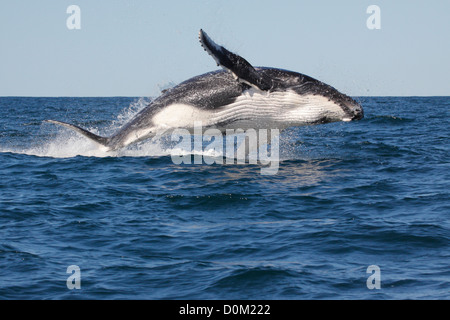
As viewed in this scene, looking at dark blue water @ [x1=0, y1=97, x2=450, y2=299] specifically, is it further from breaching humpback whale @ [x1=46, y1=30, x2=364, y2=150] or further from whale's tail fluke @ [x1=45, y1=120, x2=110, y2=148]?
breaching humpback whale @ [x1=46, y1=30, x2=364, y2=150]

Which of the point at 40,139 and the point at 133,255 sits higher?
the point at 40,139

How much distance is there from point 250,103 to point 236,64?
1.16 m

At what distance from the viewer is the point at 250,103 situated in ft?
47.8

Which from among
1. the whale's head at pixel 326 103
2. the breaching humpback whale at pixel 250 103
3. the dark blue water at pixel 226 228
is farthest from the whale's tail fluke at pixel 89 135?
the whale's head at pixel 326 103

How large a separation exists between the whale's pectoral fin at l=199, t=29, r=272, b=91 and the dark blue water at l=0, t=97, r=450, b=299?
8.29 feet

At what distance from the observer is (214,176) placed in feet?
51.7

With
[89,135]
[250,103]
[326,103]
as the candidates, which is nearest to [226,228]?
[250,103]

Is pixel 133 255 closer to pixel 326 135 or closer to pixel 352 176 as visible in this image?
pixel 352 176

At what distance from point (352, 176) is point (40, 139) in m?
15.6

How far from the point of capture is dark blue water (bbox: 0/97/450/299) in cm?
829

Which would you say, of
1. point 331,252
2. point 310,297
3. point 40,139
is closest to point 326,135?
point 40,139

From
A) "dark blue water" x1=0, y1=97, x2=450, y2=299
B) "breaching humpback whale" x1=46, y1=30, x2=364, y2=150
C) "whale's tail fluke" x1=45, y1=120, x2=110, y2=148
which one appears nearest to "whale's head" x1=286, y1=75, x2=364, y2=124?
"breaching humpback whale" x1=46, y1=30, x2=364, y2=150

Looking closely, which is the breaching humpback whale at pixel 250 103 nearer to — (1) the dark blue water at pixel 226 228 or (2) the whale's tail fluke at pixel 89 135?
(2) the whale's tail fluke at pixel 89 135

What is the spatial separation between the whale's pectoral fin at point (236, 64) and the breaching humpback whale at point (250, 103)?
3 cm
